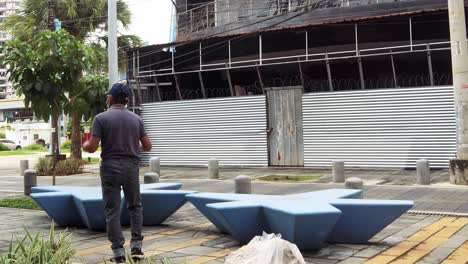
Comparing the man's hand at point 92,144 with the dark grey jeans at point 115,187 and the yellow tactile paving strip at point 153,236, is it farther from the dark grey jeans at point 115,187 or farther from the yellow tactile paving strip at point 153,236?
the yellow tactile paving strip at point 153,236

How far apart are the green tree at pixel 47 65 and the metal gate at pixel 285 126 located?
28.2ft

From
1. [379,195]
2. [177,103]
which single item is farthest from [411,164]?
[177,103]

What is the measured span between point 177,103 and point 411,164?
29.9 ft

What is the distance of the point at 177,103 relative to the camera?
66.6 ft

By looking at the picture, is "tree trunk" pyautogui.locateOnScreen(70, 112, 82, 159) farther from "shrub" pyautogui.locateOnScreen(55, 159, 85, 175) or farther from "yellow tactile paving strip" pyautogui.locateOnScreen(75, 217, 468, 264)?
"yellow tactile paving strip" pyautogui.locateOnScreen(75, 217, 468, 264)

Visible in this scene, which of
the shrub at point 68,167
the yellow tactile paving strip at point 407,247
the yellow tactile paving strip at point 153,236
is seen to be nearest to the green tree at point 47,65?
the yellow tactile paving strip at point 153,236

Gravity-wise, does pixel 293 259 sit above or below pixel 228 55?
below

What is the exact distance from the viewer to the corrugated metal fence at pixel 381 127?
52.0 feet

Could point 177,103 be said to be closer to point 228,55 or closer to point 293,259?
point 228,55

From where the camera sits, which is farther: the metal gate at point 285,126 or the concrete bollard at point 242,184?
the metal gate at point 285,126

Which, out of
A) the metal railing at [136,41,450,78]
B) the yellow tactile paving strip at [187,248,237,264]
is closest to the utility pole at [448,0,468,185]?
the metal railing at [136,41,450,78]

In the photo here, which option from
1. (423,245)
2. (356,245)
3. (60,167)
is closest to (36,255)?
(356,245)

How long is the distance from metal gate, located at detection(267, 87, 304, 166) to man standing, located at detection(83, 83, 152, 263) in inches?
503

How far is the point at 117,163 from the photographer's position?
18.1 ft
